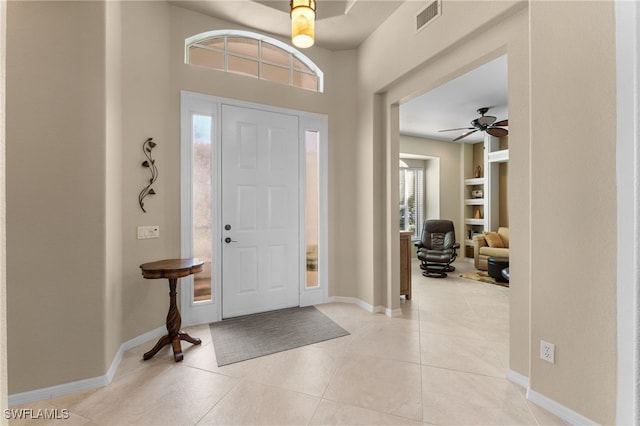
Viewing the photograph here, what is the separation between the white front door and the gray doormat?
20 cm

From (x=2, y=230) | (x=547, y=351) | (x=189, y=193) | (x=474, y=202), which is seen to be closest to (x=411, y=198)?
(x=474, y=202)

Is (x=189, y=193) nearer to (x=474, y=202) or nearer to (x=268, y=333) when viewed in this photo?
(x=268, y=333)

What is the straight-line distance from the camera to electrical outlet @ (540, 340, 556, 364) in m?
1.73

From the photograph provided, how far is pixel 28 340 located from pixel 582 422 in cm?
338

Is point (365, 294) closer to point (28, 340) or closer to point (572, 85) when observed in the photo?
point (572, 85)

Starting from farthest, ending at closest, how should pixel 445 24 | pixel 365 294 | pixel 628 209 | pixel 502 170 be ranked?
pixel 502 170, pixel 365 294, pixel 445 24, pixel 628 209

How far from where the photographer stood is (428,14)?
259 centimetres

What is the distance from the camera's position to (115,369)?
7.20 ft

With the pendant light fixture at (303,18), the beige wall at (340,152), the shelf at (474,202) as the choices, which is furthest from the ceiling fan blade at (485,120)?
the pendant light fixture at (303,18)

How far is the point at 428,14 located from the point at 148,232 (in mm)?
3292

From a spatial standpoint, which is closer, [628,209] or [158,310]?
[628,209]

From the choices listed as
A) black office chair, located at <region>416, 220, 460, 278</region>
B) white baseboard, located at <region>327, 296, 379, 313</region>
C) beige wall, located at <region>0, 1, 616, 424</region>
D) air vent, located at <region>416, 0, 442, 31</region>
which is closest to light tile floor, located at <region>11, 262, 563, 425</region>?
beige wall, located at <region>0, 1, 616, 424</region>

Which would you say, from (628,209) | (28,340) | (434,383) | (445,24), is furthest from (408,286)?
(28,340)

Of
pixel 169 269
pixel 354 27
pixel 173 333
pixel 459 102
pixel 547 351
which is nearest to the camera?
pixel 547 351
